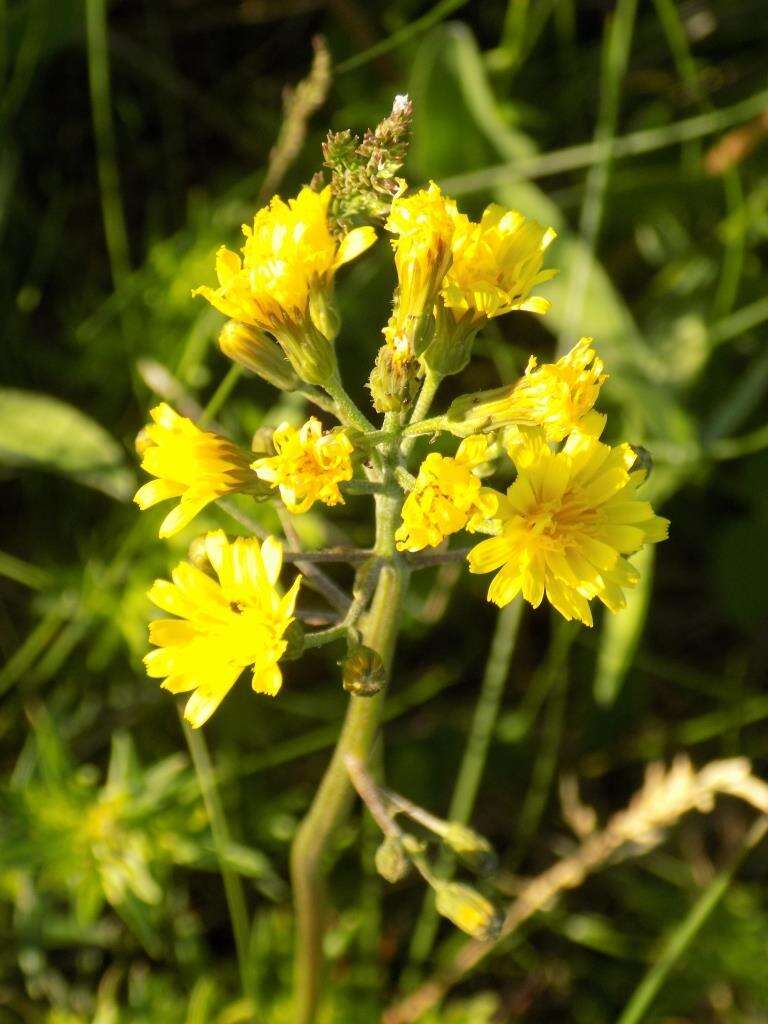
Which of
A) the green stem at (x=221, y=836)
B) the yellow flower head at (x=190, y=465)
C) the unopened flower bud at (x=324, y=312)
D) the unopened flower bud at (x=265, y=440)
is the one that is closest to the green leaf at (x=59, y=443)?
the green stem at (x=221, y=836)

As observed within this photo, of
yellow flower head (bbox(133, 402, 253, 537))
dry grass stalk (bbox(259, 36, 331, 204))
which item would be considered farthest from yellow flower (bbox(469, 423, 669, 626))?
dry grass stalk (bbox(259, 36, 331, 204))

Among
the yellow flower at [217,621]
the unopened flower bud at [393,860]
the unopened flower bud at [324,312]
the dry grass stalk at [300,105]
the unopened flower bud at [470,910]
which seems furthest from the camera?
the dry grass stalk at [300,105]

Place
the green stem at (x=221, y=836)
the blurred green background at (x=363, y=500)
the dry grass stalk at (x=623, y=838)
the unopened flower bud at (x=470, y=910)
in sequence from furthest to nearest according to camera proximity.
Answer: the blurred green background at (x=363, y=500), the green stem at (x=221, y=836), the dry grass stalk at (x=623, y=838), the unopened flower bud at (x=470, y=910)

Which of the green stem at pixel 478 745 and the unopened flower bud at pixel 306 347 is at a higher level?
the unopened flower bud at pixel 306 347

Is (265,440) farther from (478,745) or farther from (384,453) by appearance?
(478,745)

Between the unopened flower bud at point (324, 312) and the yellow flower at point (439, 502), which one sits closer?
the yellow flower at point (439, 502)

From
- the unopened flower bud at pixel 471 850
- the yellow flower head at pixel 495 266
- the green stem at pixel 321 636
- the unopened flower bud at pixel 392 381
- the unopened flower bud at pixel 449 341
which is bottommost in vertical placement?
the unopened flower bud at pixel 471 850

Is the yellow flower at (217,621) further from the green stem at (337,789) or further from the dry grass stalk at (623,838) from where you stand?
the dry grass stalk at (623,838)

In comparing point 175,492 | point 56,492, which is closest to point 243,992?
point 56,492
